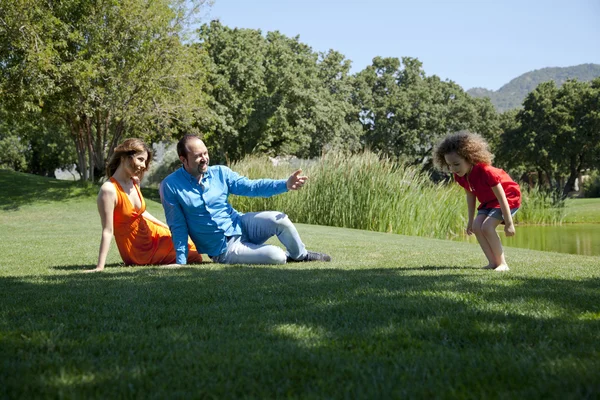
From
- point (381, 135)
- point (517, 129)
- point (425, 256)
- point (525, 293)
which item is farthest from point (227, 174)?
point (381, 135)

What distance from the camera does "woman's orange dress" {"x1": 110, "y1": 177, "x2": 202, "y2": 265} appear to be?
6.80 meters

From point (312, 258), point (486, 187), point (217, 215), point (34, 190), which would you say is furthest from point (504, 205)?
point (34, 190)

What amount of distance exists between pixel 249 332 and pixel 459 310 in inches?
53.1

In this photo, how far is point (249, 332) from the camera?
10.9 ft

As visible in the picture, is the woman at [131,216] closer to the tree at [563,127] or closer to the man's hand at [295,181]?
the man's hand at [295,181]

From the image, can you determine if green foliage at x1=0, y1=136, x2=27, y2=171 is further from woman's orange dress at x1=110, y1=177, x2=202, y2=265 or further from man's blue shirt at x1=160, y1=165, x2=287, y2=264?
man's blue shirt at x1=160, y1=165, x2=287, y2=264

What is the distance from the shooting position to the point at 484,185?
257 inches

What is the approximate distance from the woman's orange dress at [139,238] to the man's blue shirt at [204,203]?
1.03ft

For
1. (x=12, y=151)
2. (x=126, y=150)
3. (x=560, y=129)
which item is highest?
(x=12, y=151)

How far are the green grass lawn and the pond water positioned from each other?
10195mm

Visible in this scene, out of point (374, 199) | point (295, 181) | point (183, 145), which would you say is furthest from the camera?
point (374, 199)

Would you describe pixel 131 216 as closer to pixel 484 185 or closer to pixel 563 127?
pixel 484 185

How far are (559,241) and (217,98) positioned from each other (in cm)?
2499

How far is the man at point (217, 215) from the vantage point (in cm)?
675
